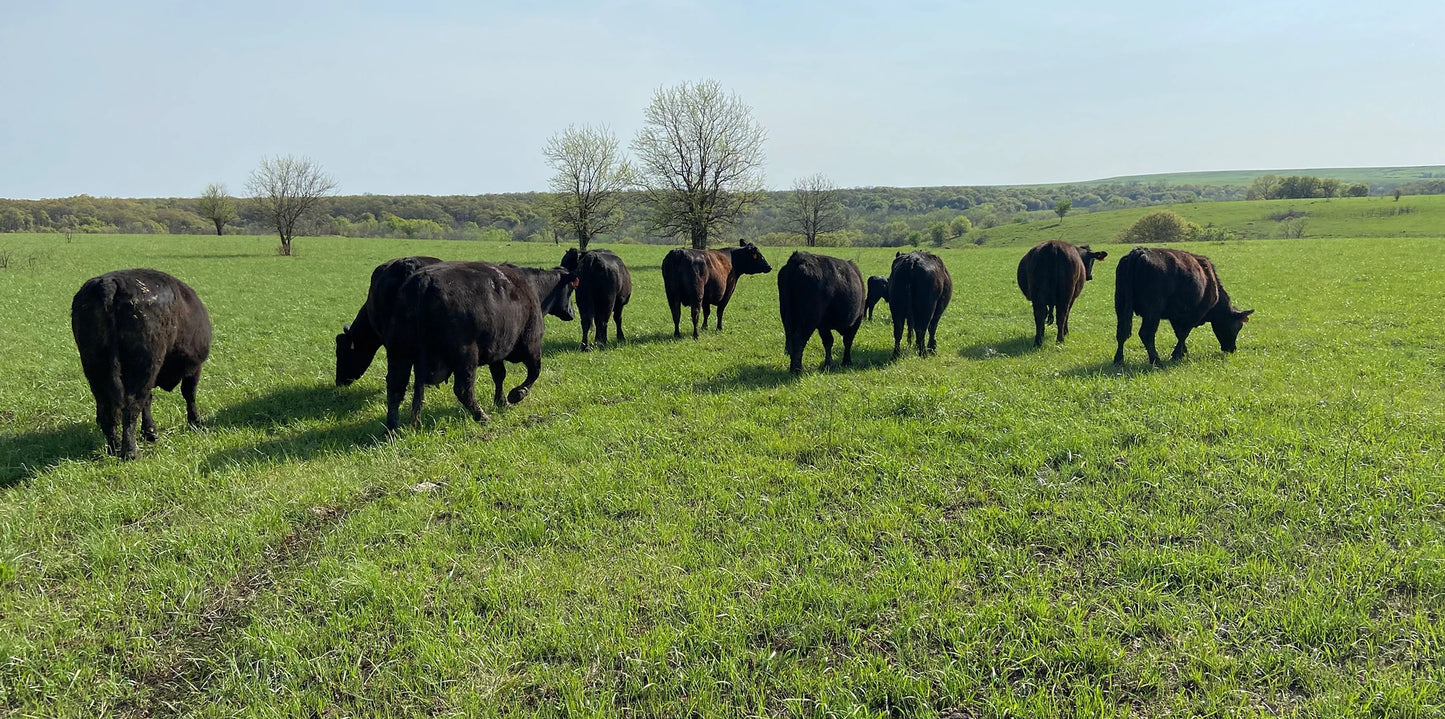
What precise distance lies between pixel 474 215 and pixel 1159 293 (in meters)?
128

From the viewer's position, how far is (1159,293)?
31.3ft

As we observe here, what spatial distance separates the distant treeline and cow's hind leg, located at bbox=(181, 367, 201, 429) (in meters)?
34.9

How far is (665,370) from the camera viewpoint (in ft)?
33.2

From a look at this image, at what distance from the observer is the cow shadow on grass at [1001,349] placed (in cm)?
1106

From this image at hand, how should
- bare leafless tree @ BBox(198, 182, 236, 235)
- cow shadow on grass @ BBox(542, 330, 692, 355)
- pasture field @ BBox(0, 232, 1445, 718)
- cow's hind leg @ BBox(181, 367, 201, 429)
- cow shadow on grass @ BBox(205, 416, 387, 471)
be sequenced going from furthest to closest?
bare leafless tree @ BBox(198, 182, 236, 235) < cow shadow on grass @ BBox(542, 330, 692, 355) < cow's hind leg @ BBox(181, 367, 201, 429) < cow shadow on grass @ BBox(205, 416, 387, 471) < pasture field @ BBox(0, 232, 1445, 718)

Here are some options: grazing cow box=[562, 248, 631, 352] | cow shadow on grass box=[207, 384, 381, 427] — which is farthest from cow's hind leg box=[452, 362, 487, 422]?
grazing cow box=[562, 248, 631, 352]

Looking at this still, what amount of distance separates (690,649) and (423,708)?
132cm

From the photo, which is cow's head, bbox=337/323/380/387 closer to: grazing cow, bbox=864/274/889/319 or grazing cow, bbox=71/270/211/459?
grazing cow, bbox=71/270/211/459

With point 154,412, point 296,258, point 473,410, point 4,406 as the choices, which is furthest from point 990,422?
point 296,258

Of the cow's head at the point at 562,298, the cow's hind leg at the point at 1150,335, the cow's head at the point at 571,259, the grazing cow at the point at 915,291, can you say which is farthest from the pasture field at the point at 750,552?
the cow's head at the point at 571,259

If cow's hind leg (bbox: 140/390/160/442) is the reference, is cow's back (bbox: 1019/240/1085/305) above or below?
above

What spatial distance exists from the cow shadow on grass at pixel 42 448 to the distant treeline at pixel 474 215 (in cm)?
3544

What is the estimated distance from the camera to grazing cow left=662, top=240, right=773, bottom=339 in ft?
42.9

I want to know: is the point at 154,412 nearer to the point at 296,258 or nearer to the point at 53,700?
the point at 53,700
